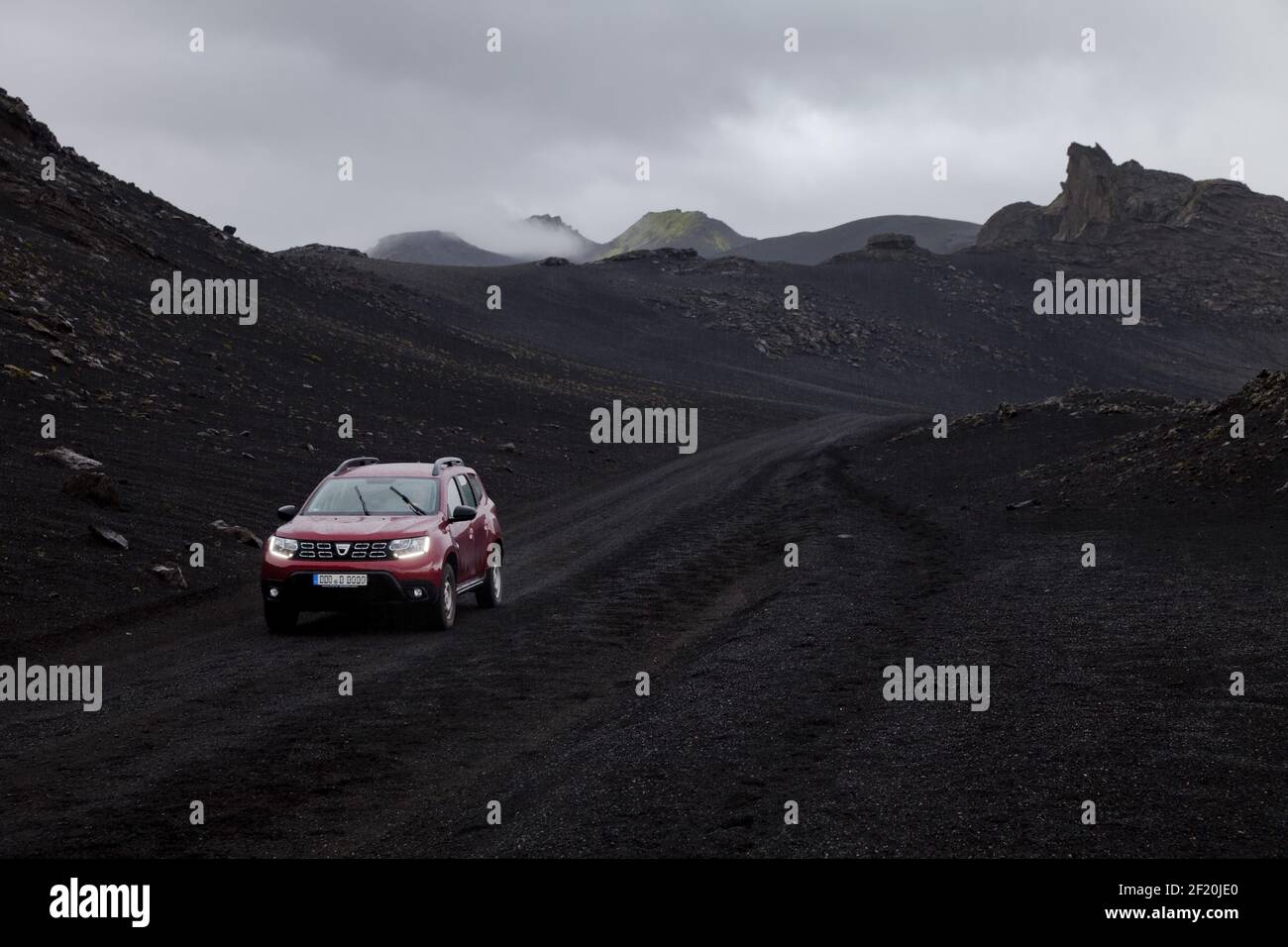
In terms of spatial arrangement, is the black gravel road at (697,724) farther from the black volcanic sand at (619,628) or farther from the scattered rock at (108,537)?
the scattered rock at (108,537)

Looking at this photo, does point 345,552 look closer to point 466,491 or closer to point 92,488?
point 466,491

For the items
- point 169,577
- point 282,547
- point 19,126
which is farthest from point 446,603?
point 19,126

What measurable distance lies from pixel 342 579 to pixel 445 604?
121 centimetres

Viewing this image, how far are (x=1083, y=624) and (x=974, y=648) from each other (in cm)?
177

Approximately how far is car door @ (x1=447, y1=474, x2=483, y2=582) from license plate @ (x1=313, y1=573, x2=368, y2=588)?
4.67ft

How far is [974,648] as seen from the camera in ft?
39.3

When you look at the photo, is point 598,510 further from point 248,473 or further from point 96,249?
point 96,249

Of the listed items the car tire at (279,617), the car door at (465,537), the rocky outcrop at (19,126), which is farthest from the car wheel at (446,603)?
the rocky outcrop at (19,126)

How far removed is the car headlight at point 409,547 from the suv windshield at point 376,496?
27.2 inches

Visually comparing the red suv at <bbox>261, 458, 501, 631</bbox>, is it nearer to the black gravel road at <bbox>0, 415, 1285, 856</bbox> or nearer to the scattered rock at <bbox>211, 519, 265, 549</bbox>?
the black gravel road at <bbox>0, 415, 1285, 856</bbox>

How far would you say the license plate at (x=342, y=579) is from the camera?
13.5 meters

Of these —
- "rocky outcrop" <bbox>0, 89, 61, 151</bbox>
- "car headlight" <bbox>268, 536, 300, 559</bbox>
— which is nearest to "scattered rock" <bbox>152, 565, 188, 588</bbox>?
"car headlight" <bbox>268, 536, 300, 559</bbox>

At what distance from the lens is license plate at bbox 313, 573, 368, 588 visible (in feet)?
44.3
